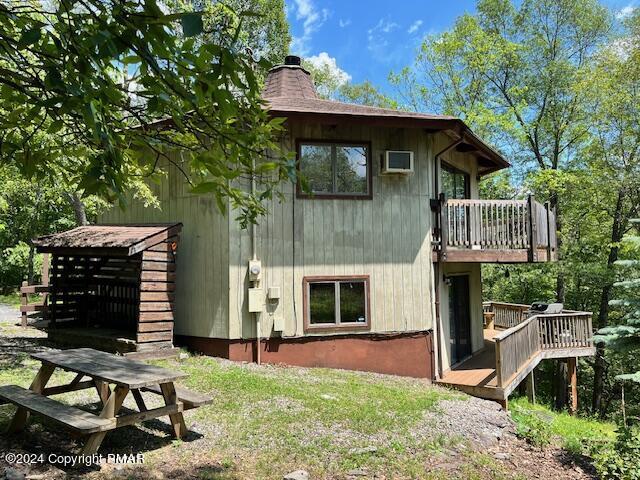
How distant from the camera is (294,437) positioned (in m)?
5.78

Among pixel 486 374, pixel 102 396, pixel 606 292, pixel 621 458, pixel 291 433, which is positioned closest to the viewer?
pixel 102 396

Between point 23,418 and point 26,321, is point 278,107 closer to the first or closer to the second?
point 23,418

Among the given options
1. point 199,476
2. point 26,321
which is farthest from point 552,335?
point 26,321

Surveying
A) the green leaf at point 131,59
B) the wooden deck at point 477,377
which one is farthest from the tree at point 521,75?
Answer: the green leaf at point 131,59

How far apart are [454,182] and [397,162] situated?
10.3 feet

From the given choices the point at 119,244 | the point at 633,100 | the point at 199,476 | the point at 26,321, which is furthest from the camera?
the point at 633,100

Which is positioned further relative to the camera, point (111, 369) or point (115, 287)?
point (115, 287)

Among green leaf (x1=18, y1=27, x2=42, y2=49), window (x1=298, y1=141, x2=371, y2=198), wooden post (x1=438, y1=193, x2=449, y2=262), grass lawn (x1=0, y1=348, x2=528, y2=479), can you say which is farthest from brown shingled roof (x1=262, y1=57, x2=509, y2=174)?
green leaf (x1=18, y1=27, x2=42, y2=49)

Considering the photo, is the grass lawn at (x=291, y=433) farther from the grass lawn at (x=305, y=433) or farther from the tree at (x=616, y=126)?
the tree at (x=616, y=126)

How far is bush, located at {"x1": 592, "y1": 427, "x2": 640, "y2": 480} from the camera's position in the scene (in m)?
6.07

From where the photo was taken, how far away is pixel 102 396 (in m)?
5.65

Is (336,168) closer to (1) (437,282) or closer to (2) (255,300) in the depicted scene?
(2) (255,300)

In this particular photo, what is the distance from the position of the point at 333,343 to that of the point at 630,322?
5.46 meters

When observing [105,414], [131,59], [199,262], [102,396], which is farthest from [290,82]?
[131,59]
